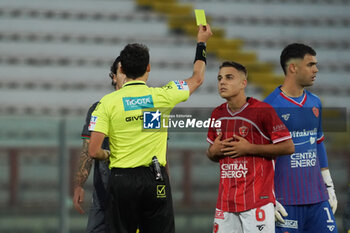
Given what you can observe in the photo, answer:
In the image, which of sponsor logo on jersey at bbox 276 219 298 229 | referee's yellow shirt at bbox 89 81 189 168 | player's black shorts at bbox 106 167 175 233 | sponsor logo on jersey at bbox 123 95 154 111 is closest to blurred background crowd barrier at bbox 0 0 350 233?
sponsor logo on jersey at bbox 276 219 298 229

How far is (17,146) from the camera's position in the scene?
7359 millimetres

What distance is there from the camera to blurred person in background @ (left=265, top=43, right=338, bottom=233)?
14.2 ft

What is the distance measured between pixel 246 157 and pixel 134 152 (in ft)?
2.58

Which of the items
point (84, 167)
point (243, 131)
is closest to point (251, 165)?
point (243, 131)

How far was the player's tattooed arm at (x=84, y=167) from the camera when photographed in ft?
14.6

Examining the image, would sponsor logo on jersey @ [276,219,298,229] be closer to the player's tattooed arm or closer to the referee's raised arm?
the referee's raised arm

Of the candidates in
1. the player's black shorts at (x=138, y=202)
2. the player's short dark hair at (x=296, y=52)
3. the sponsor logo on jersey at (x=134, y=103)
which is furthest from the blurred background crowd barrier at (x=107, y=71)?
the sponsor logo on jersey at (x=134, y=103)

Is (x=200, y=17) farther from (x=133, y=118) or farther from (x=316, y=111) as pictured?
(x=316, y=111)

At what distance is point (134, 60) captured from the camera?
3.76 metres

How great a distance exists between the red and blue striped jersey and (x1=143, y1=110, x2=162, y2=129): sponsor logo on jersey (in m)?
1.01

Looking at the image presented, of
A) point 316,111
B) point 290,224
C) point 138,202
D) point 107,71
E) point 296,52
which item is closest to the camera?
point 138,202

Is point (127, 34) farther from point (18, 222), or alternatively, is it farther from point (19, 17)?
point (18, 222)

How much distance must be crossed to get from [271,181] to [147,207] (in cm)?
88

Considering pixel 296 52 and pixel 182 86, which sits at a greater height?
pixel 296 52
